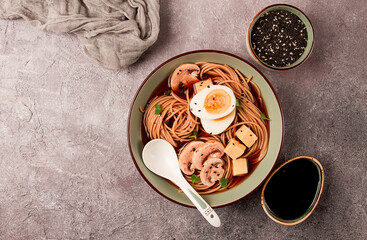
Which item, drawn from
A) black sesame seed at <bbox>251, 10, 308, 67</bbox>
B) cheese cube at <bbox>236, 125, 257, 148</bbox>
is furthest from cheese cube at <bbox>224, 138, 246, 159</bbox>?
black sesame seed at <bbox>251, 10, 308, 67</bbox>

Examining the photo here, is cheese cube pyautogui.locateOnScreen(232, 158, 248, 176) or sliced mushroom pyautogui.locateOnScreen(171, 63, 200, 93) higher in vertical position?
sliced mushroom pyautogui.locateOnScreen(171, 63, 200, 93)

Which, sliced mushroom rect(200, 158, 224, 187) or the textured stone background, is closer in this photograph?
sliced mushroom rect(200, 158, 224, 187)

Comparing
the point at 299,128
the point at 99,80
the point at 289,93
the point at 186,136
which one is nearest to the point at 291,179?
the point at 299,128

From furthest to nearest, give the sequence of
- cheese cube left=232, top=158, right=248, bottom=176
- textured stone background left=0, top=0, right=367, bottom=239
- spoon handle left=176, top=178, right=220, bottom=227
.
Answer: textured stone background left=0, top=0, right=367, bottom=239
cheese cube left=232, top=158, right=248, bottom=176
spoon handle left=176, top=178, right=220, bottom=227

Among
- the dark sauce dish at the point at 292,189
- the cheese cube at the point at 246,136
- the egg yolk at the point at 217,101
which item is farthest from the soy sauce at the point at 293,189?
the egg yolk at the point at 217,101

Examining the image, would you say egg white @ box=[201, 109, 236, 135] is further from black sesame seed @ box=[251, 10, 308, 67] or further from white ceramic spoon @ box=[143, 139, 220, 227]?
black sesame seed @ box=[251, 10, 308, 67]

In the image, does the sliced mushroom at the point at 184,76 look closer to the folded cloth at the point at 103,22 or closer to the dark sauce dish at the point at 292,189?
the folded cloth at the point at 103,22

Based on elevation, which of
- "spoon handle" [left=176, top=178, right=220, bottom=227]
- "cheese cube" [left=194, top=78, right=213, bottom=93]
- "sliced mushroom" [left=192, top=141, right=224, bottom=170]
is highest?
"cheese cube" [left=194, top=78, right=213, bottom=93]
